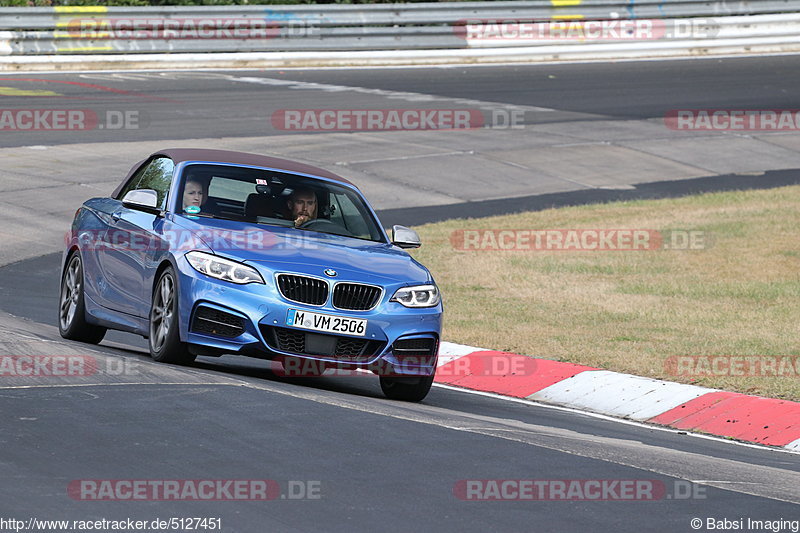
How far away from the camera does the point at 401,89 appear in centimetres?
3095

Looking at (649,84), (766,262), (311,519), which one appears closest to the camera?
(311,519)

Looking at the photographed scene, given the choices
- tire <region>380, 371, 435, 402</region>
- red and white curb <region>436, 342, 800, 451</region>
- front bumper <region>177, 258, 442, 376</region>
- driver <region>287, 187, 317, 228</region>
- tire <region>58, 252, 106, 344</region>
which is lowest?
red and white curb <region>436, 342, 800, 451</region>

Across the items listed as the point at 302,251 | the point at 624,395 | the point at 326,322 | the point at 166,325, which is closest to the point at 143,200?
the point at 166,325

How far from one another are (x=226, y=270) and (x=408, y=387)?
1639mm

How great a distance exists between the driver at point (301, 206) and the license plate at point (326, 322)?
53.1 inches

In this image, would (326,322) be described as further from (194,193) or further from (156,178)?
(156,178)

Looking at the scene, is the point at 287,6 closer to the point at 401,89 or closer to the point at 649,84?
the point at 401,89

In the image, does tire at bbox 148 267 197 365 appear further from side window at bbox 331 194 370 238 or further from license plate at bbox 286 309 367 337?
side window at bbox 331 194 370 238

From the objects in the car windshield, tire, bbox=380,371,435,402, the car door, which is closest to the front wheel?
tire, bbox=380,371,435,402

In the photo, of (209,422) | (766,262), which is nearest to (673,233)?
(766,262)

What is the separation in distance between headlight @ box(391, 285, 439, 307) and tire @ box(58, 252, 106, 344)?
2.97 meters

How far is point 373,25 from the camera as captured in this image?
34.7 metres

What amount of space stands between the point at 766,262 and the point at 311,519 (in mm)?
11970

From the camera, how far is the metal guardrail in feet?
104
